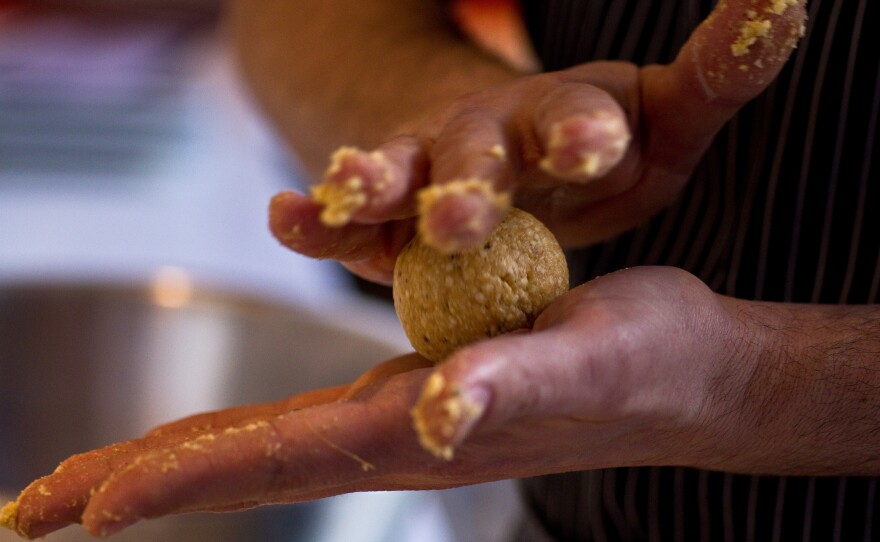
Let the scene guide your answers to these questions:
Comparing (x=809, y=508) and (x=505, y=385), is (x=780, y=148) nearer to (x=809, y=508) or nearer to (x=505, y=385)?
(x=809, y=508)

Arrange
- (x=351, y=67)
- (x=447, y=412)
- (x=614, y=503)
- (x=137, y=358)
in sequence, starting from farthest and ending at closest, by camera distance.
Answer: (x=137, y=358) → (x=351, y=67) → (x=614, y=503) → (x=447, y=412)

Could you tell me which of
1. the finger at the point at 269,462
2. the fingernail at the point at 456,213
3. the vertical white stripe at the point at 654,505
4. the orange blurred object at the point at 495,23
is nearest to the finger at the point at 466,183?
the fingernail at the point at 456,213

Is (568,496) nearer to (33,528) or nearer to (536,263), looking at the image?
(536,263)

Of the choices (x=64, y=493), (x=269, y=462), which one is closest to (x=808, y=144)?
(x=269, y=462)

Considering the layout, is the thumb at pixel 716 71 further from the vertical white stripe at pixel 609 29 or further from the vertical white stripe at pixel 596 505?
the vertical white stripe at pixel 596 505

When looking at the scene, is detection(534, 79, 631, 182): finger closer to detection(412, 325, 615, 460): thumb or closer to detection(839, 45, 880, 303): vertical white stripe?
detection(412, 325, 615, 460): thumb
